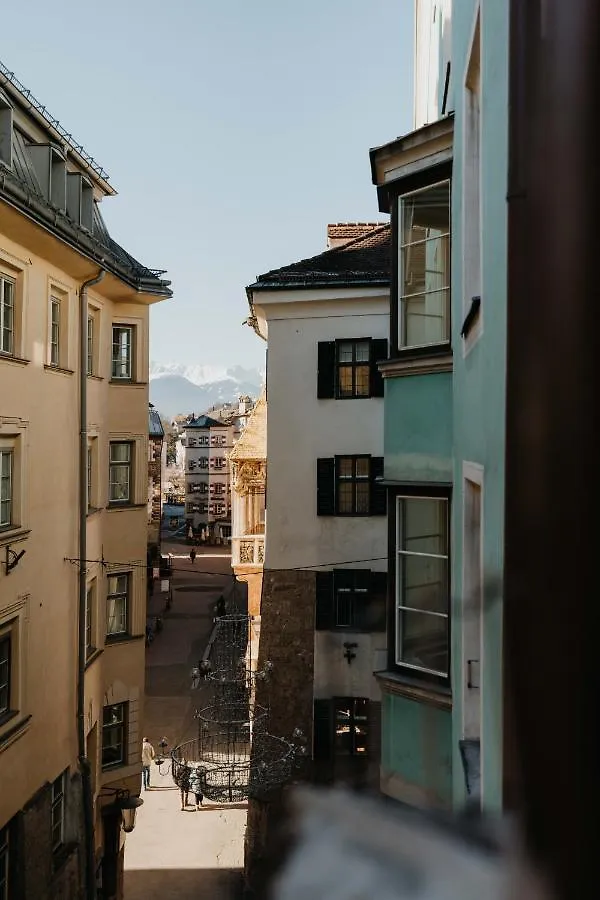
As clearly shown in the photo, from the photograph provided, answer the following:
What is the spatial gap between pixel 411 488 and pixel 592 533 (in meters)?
4.92

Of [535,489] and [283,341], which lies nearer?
[535,489]

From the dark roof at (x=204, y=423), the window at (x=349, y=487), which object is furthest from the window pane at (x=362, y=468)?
the dark roof at (x=204, y=423)

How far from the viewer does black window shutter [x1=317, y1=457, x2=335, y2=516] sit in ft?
49.2

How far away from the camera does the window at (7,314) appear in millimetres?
10781

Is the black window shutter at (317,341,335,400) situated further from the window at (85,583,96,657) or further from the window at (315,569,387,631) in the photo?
the window at (85,583,96,657)

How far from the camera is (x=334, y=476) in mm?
15102

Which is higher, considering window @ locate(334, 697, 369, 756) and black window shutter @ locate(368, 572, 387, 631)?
black window shutter @ locate(368, 572, 387, 631)

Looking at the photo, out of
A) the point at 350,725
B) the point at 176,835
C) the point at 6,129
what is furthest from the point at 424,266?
the point at 176,835

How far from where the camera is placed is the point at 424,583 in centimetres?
586

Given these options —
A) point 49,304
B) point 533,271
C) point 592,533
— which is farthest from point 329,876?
point 49,304

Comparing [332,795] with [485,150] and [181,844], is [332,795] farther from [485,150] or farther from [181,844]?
[181,844]

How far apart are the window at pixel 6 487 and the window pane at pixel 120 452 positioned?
13.3ft

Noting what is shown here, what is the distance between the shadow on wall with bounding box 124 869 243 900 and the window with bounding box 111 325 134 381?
1122cm

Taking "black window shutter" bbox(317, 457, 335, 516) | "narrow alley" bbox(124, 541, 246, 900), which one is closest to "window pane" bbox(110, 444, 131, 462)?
"narrow alley" bbox(124, 541, 246, 900)
